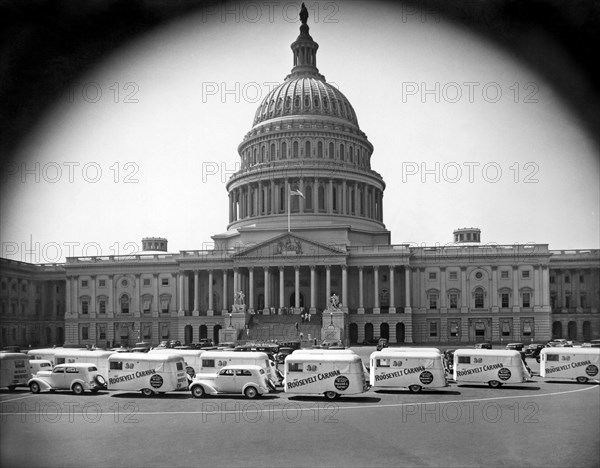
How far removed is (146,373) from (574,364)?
28.2 m

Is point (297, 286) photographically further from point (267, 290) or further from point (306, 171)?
point (306, 171)

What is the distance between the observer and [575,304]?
357 feet

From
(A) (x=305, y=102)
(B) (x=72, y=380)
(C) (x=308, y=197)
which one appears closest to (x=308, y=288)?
(C) (x=308, y=197)

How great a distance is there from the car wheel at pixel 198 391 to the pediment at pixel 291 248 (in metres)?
64.5

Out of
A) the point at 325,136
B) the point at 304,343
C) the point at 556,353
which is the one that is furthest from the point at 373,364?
the point at 325,136

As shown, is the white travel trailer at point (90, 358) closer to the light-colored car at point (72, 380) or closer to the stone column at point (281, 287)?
the light-colored car at point (72, 380)

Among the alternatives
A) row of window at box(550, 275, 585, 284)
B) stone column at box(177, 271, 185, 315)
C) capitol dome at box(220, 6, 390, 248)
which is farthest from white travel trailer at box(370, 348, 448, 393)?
row of window at box(550, 275, 585, 284)

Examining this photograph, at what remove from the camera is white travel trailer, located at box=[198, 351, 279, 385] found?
4231 cm

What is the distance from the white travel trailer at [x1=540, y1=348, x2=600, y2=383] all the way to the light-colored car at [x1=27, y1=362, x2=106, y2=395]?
98.1 ft

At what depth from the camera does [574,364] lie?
46.0 meters

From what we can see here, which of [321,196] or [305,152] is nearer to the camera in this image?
[321,196]

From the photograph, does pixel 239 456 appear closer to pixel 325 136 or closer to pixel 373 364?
pixel 373 364

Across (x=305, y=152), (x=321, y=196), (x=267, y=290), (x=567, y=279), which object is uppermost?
(x=305, y=152)

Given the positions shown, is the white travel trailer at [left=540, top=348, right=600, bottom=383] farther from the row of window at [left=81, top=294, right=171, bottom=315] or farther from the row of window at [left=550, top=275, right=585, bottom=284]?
the row of window at [left=81, top=294, right=171, bottom=315]
